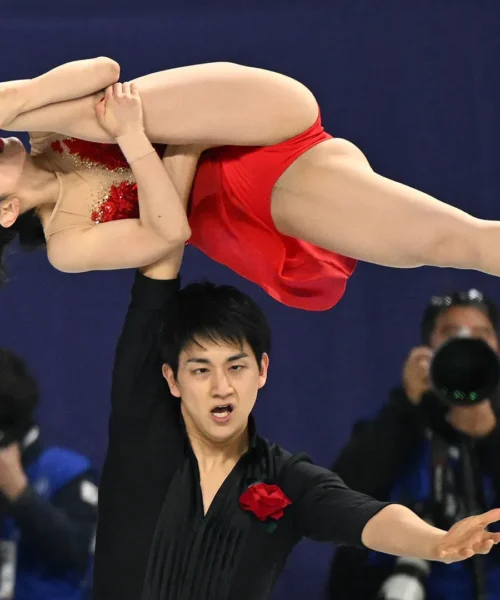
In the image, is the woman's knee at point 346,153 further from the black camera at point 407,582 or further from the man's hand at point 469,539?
the black camera at point 407,582

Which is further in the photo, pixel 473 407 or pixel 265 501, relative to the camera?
pixel 473 407

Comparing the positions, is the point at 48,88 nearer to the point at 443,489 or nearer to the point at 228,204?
the point at 228,204

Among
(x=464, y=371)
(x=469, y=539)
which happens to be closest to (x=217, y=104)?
(x=469, y=539)

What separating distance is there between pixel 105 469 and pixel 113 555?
0.55ft

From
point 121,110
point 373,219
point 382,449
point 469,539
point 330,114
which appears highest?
point 330,114

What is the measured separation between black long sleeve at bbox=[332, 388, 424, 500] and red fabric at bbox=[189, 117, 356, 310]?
0.77m

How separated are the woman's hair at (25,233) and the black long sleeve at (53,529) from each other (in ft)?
2.60

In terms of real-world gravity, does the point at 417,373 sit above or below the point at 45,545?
above

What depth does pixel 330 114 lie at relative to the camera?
312 centimetres

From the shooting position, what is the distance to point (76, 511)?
2.85 meters

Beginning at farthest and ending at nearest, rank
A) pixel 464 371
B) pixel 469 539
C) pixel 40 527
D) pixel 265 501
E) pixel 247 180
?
pixel 40 527 → pixel 464 371 → pixel 265 501 → pixel 247 180 → pixel 469 539

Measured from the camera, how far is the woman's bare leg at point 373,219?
1952mm

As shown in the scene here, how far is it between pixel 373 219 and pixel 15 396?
1.34 metres

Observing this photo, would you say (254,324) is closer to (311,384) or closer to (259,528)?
(259,528)
